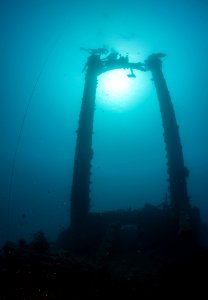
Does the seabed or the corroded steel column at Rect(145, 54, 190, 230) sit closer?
the seabed

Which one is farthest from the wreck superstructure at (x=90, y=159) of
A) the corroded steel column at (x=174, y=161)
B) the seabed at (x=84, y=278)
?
the seabed at (x=84, y=278)

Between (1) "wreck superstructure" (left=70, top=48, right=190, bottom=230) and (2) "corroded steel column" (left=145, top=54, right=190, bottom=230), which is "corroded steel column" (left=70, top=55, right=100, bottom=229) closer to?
(1) "wreck superstructure" (left=70, top=48, right=190, bottom=230)

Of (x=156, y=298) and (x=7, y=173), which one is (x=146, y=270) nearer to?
(x=156, y=298)

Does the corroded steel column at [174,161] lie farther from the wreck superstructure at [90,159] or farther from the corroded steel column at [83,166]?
the corroded steel column at [83,166]

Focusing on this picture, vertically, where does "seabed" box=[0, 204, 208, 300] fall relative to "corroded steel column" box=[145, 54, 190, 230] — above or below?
below

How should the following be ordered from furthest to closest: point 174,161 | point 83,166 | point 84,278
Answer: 1. point 174,161
2. point 83,166
3. point 84,278

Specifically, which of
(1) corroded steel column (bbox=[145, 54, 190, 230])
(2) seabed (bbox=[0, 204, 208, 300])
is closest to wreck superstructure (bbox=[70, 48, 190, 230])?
(1) corroded steel column (bbox=[145, 54, 190, 230])

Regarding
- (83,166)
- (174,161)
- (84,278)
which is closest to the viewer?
(84,278)

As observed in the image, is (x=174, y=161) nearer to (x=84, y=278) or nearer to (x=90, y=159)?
(x=90, y=159)

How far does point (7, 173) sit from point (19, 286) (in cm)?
10507

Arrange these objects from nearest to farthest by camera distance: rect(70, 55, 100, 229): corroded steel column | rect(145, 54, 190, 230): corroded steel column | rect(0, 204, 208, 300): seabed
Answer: rect(0, 204, 208, 300): seabed
rect(145, 54, 190, 230): corroded steel column
rect(70, 55, 100, 229): corroded steel column

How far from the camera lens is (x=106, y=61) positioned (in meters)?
16.9

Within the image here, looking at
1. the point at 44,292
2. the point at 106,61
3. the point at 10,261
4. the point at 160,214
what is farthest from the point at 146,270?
the point at 106,61

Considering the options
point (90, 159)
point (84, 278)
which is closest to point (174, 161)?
point (90, 159)
